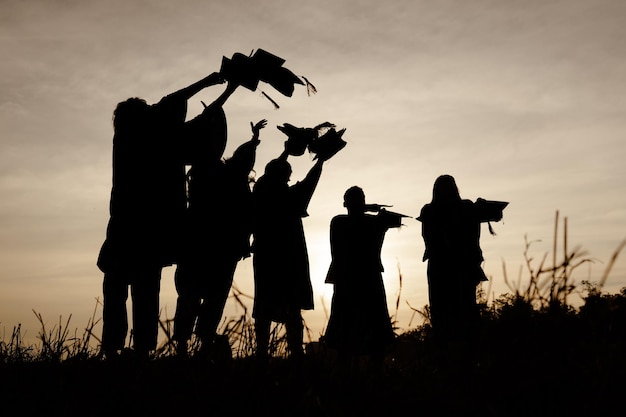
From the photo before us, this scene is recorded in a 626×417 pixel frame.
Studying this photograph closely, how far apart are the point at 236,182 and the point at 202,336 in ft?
9.40

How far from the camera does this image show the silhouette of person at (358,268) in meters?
6.28

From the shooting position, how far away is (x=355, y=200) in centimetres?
648

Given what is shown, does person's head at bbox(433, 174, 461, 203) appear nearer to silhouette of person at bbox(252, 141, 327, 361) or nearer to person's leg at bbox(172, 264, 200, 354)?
silhouette of person at bbox(252, 141, 327, 361)

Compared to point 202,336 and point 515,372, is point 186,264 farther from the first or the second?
point 515,372

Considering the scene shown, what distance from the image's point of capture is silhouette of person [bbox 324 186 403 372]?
20.6ft

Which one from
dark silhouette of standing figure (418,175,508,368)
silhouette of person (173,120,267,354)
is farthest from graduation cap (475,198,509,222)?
silhouette of person (173,120,267,354)

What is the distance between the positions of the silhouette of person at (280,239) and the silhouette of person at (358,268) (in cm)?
33

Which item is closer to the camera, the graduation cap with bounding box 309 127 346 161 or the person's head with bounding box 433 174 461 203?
the graduation cap with bounding box 309 127 346 161

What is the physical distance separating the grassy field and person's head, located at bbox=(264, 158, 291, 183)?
11.7 feet

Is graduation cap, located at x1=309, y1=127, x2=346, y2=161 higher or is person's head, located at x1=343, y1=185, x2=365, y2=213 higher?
graduation cap, located at x1=309, y1=127, x2=346, y2=161

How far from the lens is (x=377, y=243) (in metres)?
6.45

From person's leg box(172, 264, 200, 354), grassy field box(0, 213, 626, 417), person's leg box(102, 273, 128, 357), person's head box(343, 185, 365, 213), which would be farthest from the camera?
person's head box(343, 185, 365, 213)

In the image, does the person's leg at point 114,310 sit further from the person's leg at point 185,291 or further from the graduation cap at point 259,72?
the graduation cap at point 259,72

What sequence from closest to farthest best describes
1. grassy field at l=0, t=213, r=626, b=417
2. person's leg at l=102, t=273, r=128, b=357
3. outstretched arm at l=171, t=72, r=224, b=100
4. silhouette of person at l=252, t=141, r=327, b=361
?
grassy field at l=0, t=213, r=626, b=417 < person's leg at l=102, t=273, r=128, b=357 < outstretched arm at l=171, t=72, r=224, b=100 < silhouette of person at l=252, t=141, r=327, b=361
